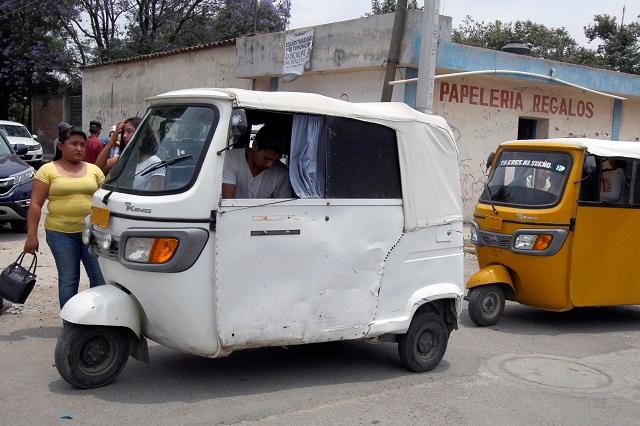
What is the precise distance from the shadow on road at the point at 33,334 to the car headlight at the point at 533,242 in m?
4.67

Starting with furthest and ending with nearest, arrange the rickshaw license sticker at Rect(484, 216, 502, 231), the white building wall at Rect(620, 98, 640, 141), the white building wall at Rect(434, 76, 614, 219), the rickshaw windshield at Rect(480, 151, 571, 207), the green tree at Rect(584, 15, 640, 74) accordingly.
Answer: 1. the green tree at Rect(584, 15, 640, 74)
2. the white building wall at Rect(620, 98, 640, 141)
3. the white building wall at Rect(434, 76, 614, 219)
4. the rickshaw license sticker at Rect(484, 216, 502, 231)
5. the rickshaw windshield at Rect(480, 151, 571, 207)

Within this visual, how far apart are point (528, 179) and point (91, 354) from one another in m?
5.04

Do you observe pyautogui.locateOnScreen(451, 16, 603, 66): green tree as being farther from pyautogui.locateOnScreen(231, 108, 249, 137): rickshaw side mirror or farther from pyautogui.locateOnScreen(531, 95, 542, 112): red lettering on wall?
pyautogui.locateOnScreen(231, 108, 249, 137): rickshaw side mirror

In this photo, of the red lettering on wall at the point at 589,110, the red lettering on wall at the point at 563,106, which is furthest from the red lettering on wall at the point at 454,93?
the red lettering on wall at the point at 589,110

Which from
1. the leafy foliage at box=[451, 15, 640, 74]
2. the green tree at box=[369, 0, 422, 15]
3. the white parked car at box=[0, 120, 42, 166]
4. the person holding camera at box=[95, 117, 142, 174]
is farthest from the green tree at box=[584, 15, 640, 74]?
the person holding camera at box=[95, 117, 142, 174]

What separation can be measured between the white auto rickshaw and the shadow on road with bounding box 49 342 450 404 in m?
0.22

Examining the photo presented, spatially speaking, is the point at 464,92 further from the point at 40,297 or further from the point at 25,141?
the point at 25,141

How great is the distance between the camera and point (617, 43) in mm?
30281

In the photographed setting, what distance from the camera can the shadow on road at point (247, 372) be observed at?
4875mm

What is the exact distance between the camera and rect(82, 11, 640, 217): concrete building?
1433 centimetres

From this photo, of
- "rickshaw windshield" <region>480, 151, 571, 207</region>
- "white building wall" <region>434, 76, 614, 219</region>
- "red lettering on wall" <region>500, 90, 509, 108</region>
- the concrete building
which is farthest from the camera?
"red lettering on wall" <region>500, 90, 509, 108</region>

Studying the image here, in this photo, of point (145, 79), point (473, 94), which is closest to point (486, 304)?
point (473, 94)

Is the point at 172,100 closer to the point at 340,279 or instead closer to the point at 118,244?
the point at 118,244

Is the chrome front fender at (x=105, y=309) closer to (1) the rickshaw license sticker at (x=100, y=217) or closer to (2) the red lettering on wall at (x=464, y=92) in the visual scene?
(1) the rickshaw license sticker at (x=100, y=217)
